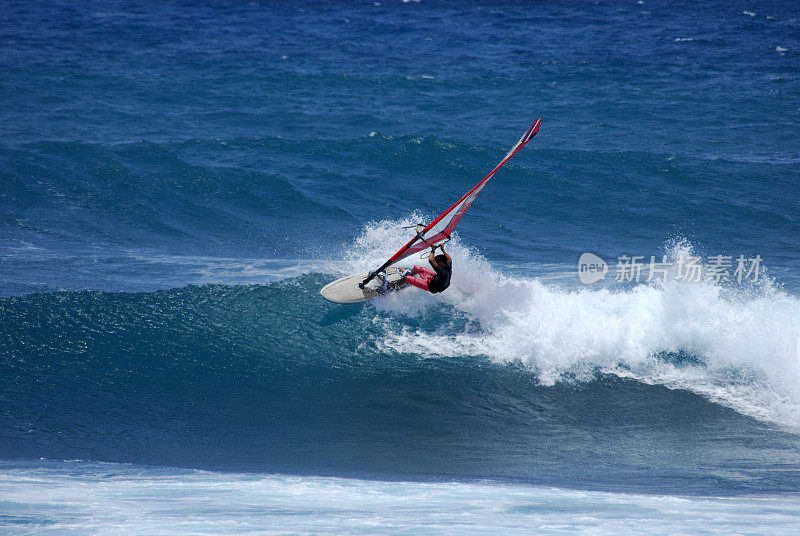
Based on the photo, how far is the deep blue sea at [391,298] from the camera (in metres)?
7.38

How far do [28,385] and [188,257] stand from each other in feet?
15.2

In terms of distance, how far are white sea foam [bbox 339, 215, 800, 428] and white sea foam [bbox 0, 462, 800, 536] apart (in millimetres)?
2628

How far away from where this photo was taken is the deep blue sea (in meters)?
7.38

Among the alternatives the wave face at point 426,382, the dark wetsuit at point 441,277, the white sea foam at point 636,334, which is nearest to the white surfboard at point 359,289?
the wave face at point 426,382

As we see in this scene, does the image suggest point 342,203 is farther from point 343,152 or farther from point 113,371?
point 113,371

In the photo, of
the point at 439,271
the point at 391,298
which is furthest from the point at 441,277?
the point at 391,298

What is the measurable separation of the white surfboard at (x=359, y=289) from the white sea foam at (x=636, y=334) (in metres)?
0.60

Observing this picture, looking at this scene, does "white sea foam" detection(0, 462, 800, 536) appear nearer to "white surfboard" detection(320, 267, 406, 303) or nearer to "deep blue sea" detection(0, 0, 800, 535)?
"deep blue sea" detection(0, 0, 800, 535)

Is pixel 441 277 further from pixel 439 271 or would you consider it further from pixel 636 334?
pixel 636 334

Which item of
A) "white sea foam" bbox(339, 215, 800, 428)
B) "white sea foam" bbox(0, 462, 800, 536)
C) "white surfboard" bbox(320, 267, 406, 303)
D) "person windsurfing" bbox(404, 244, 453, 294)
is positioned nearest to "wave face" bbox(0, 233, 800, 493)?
"white sea foam" bbox(339, 215, 800, 428)

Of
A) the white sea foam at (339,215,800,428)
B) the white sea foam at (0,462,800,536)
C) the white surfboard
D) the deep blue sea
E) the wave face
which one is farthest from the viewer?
the white surfboard

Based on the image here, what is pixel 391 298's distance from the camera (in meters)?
11.1

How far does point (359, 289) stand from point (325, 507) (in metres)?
4.31

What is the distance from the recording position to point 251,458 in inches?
313
